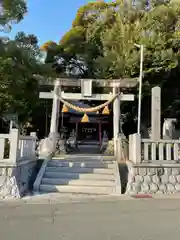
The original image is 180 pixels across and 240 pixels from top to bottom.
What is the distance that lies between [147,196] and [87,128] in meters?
19.6

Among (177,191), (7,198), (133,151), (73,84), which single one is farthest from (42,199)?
(73,84)

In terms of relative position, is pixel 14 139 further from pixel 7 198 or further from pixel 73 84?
pixel 73 84

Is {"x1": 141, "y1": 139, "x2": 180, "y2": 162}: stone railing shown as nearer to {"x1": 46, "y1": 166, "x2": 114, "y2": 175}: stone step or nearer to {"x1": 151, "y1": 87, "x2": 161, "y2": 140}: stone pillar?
{"x1": 46, "y1": 166, "x2": 114, "y2": 175}: stone step

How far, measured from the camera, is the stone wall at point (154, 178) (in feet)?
28.9

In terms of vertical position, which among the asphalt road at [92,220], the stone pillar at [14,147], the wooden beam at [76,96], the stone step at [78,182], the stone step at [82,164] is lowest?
the asphalt road at [92,220]

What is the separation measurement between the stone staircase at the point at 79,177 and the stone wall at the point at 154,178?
57cm

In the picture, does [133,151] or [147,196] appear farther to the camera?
[133,151]

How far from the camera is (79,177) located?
31.0 ft

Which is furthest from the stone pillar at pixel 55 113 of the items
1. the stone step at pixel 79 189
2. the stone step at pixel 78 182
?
the stone step at pixel 79 189

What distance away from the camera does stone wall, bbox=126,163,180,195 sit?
8812 millimetres

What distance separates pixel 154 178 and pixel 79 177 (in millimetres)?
2427

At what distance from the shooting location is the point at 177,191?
884 cm

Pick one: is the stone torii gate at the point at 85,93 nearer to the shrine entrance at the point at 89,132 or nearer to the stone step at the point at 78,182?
the stone step at the point at 78,182

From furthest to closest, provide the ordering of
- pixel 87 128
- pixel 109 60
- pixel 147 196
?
pixel 87 128 → pixel 109 60 → pixel 147 196
